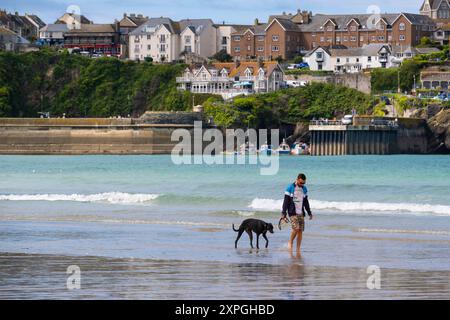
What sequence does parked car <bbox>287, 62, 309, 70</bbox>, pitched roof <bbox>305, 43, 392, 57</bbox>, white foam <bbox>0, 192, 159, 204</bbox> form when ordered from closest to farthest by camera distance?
white foam <bbox>0, 192, 159, 204</bbox>
pitched roof <bbox>305, 43, 392, 57</bbox>
parked car <bbox>287, 62, 309, 70</bbox>

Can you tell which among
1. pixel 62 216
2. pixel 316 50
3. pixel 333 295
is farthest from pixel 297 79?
pixel 333 295

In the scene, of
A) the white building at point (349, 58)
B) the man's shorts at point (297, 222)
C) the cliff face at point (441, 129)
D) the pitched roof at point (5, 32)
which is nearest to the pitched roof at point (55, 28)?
the pitched roof at point (5, 32)

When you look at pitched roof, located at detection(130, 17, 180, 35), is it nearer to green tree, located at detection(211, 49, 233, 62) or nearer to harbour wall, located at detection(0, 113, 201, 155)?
green tree, located at detection(211, 49, 233, 62)

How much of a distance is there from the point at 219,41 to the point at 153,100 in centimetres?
1257

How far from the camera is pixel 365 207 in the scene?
34844mm

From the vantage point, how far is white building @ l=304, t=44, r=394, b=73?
358 ft

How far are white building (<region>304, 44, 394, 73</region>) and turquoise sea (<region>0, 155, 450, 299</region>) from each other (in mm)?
60367

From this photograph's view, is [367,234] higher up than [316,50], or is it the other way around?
[316,50]

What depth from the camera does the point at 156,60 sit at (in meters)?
122

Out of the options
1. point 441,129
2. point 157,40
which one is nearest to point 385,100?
point 441,129

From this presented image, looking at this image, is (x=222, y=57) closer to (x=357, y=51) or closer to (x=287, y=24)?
(x=287, y=24)

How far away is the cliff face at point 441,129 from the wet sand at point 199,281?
7663 cm

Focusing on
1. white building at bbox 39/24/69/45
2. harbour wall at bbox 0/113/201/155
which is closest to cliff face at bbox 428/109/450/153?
harbour wall at bbox 0/113/201/155
